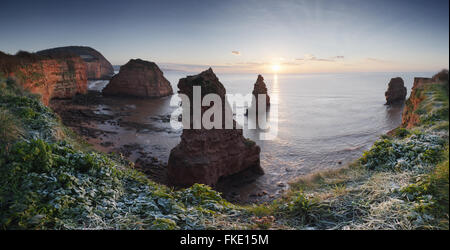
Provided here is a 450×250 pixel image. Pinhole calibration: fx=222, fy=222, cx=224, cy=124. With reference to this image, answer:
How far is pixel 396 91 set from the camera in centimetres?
5081

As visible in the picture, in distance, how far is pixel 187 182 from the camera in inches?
499

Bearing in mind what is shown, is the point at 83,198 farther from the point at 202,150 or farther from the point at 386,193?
the point at 202,150

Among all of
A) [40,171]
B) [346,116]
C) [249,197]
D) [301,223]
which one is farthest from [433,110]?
[346,116]

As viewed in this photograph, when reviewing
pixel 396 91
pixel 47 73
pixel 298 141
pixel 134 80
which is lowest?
pixel 298 141

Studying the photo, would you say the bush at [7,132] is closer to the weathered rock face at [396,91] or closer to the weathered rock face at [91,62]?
the weathered rock face at [396,91]

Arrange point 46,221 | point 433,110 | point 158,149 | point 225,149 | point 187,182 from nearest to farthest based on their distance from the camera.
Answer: point 46,221
point 433,110
point 187,182
point 225,149
point 158,149

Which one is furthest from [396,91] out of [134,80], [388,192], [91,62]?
[91,62]

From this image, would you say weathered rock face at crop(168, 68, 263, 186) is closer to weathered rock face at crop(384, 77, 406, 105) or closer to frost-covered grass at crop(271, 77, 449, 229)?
frost-covered grass at crop(271, 77, 449, 229)

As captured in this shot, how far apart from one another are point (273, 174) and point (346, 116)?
33.4 metres

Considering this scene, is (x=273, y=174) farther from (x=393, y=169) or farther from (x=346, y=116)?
(x=346, y=116)

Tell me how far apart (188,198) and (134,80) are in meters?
49.8

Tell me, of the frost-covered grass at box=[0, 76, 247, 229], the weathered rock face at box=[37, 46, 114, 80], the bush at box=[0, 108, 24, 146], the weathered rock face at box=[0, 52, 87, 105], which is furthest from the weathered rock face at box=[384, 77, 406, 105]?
the weathered rock face at box=[37, 46, 114, 80]
